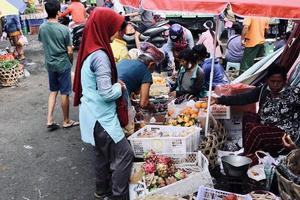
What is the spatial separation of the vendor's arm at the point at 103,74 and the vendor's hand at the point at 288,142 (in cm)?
184

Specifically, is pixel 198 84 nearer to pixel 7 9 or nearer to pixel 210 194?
pixel 210 194

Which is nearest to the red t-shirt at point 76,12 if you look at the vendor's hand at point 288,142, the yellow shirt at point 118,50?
the yellow shirt at point 118,50

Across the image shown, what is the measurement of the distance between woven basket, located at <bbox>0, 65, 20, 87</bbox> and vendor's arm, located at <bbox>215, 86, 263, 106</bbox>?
523 cm

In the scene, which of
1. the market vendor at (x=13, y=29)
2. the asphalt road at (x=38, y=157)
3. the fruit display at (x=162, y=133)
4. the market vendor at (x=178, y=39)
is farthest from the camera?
the market vendor at (x=13, y=29)

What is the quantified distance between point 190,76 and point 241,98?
0.83m

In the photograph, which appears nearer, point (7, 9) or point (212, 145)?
point (212, 145)

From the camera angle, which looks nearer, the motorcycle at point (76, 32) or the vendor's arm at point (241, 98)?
the vendor's arm at point (241, 98)

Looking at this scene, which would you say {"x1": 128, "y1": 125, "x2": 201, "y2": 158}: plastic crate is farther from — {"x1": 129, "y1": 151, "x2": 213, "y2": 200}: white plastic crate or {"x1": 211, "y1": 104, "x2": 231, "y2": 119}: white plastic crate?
{"x1": 211, "y1": 104, "x2": 231, "y2": 119}: white plastic crate

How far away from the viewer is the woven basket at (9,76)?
8.57 m

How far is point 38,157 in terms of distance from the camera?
5395 millimetres

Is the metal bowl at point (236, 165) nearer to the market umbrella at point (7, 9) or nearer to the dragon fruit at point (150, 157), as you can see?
the dragon fruit at point (150, 157)

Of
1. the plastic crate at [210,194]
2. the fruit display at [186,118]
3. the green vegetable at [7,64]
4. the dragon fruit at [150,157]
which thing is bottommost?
the plastic crate at [210,194]

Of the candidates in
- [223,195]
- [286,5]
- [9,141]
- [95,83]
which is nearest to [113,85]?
[95,83]

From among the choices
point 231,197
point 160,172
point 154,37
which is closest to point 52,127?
point 160,172
